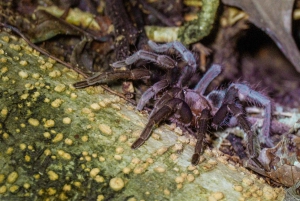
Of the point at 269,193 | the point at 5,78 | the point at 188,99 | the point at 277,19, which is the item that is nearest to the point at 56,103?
the point at 5,78

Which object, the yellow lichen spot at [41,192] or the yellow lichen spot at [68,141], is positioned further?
the yellow lichen spot at [68,141]

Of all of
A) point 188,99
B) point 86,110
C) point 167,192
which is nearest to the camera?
point 167,192

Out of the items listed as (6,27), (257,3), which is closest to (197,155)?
(257,3)

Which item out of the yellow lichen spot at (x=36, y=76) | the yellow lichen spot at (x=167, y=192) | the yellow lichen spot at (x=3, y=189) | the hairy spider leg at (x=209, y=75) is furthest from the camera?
the hairy spider leg at (x=209, y=75)

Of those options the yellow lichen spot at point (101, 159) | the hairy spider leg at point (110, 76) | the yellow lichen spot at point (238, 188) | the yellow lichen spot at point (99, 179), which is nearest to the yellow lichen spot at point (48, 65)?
the hairy spider leg at point (110, 76)

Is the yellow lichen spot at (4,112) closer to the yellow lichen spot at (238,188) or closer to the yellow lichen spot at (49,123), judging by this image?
the yellow lichen spot at (49,123)

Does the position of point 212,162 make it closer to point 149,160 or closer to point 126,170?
point 149,160

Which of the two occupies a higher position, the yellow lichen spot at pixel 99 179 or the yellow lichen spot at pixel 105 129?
the yellow lichen spot at pixel 105 129

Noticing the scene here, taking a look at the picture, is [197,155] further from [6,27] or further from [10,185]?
[6,27]
